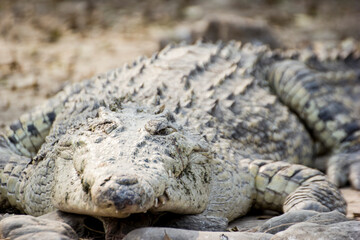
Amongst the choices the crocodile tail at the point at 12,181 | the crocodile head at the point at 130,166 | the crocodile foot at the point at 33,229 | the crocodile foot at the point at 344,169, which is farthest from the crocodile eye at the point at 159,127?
the crocodile foot at the point at 344,169

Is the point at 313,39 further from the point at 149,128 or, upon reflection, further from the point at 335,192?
the point at 149,128

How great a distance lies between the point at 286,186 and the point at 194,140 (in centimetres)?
91

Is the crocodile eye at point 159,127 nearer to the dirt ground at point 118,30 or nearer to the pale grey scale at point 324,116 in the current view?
the pale grey scale at point 324,116

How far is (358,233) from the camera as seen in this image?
2.74m

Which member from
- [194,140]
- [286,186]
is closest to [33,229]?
[194,140]

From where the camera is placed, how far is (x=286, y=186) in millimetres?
4008

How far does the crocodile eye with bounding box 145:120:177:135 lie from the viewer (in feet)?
10.3

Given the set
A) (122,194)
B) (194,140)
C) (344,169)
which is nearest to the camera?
(122,194)

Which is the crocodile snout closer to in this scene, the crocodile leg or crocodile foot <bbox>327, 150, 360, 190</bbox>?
crocodile foot <bbox>327, 150, 360, 190</bbox>

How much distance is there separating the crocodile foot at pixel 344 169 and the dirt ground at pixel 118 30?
344 cm

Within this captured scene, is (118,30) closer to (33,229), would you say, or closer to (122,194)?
(33,229)

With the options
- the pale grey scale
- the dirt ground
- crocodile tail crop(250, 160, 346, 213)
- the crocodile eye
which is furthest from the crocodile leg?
the dirt ground

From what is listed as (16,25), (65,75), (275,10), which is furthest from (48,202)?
(275,10)

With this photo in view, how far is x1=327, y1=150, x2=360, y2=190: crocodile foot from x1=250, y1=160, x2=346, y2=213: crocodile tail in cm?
94
